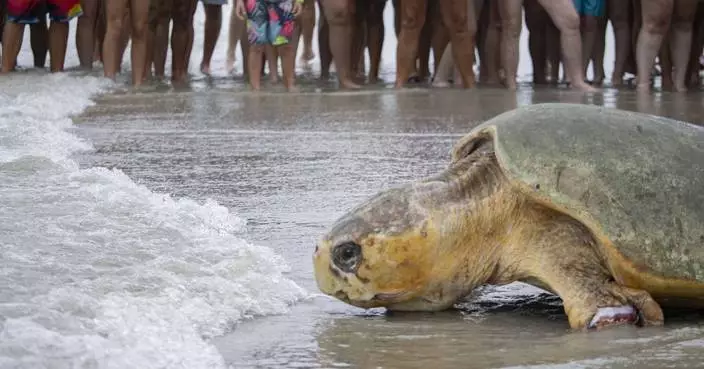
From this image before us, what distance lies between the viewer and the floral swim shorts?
441 inches

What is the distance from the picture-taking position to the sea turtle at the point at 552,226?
11.9 ft

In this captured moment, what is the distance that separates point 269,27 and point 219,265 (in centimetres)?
750

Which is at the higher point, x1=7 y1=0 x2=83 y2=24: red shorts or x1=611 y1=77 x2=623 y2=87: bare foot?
x1=7 y1=0 x2=83 y2=24: red shorts

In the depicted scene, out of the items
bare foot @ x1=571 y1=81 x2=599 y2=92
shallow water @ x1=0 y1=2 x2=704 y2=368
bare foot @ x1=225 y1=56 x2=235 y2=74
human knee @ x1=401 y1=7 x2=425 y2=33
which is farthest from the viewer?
bare foot @ x1=225 y1=56 x2=235 y2=74

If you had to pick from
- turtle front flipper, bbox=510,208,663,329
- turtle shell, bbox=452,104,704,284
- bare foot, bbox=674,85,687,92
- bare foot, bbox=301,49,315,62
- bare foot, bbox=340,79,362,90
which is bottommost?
bare foot, bbox=301,49,315,62

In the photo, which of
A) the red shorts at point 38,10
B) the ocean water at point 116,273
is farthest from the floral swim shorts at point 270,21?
the ocean water at point 116,273

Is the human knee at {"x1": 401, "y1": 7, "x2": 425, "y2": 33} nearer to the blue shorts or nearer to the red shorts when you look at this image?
the blue shorts

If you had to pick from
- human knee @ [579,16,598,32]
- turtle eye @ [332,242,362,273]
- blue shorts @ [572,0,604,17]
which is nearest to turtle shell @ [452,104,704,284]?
turtle eye @ [332,242,362,273]

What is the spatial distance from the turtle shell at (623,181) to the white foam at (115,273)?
763 millimetres

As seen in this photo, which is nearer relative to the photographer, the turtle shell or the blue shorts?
the turtle shell

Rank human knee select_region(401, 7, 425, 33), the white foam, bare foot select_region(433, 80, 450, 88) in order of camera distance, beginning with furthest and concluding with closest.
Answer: bare foot select_region(433, 80, 450, 88), human knee select_region(401, 7, 425, 33), the white foam

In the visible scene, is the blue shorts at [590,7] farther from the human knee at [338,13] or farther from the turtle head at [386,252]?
the turtle head at [386,252]

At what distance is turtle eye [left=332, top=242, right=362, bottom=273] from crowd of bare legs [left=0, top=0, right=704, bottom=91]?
25.2 feet

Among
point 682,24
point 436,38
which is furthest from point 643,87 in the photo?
point 436,38
